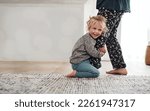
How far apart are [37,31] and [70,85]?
1.84 metres

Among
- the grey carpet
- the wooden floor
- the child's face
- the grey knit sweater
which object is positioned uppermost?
the child's face

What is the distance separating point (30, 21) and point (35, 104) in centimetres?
244

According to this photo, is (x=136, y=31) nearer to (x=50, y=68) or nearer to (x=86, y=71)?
(x=50, y=68)

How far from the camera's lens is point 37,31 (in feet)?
11.0

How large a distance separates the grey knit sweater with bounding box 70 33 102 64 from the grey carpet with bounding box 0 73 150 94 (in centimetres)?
14

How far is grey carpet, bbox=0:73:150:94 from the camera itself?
1.42 m

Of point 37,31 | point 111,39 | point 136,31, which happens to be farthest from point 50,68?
point 136,31

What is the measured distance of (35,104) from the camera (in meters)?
0.97

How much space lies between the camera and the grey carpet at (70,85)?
1423mm

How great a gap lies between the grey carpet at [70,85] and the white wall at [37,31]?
1450 mm

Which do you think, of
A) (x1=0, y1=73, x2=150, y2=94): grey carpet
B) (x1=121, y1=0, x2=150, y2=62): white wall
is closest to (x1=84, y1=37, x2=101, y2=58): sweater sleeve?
(x1=0, y1=73, x2=150, y2=94): grey carpet

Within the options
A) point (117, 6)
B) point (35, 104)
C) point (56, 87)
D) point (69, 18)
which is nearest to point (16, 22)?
point (69, 18)

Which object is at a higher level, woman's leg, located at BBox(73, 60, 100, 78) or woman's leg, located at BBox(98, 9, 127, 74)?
woman's leg, located at BBox(98, 9, 127, 74)

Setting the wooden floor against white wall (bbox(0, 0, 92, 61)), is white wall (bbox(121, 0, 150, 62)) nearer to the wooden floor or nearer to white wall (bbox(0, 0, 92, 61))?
white wall (bbox(0, 0, 92, 61))
